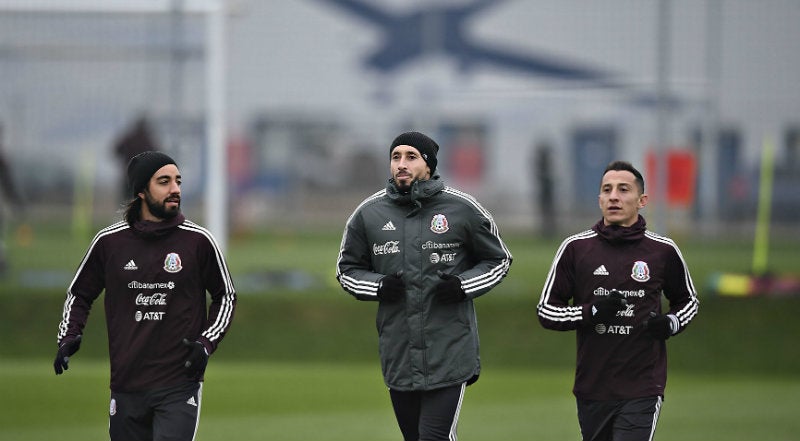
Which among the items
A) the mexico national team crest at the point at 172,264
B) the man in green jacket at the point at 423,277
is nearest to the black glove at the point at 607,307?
the man in green jacket at the point at 423,277

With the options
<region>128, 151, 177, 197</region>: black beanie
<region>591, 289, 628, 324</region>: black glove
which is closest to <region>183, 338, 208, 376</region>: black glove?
<region>128, 151, 177, 197</region>: black beanie

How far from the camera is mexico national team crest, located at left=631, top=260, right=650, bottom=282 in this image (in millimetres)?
7656

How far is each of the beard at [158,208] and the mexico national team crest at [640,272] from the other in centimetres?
242

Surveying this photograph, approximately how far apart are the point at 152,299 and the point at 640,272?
2.55 metres

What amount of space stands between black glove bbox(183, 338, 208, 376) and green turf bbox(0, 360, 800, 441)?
4580 millimetres

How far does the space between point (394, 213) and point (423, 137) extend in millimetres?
443

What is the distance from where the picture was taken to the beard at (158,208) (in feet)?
24.6

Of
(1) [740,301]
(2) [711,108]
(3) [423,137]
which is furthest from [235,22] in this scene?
(3) [423,137]

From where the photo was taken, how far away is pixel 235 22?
1037 inches

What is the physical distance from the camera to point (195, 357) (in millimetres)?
7312

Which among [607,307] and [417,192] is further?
[417,192]

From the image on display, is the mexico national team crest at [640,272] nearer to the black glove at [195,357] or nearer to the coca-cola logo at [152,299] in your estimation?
the black glove at [195,357]

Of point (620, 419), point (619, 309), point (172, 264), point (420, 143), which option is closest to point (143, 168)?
point (172, 264)

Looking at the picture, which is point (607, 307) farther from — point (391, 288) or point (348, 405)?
point (348, 405)
